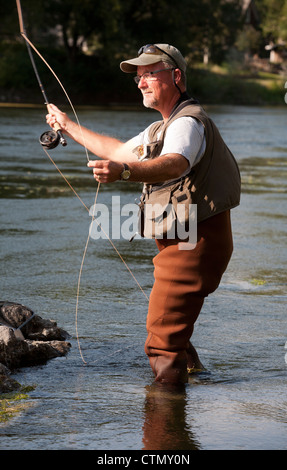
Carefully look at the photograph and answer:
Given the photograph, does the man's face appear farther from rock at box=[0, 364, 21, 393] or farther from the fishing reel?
rock at box=[0, 364, 21, 393]

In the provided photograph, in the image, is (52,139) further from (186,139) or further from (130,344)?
(130,344)

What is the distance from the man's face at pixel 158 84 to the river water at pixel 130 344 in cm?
162

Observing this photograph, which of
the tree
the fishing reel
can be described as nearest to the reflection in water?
the fishing reel

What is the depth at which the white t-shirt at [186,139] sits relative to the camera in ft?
15.3

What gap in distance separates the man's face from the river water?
63.6 inches

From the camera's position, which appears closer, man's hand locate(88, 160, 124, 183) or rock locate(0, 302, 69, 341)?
man's hand locate(88, 160, 124, 183)

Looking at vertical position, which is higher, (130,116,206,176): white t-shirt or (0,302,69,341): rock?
(130,116,206,176): white t-shirt

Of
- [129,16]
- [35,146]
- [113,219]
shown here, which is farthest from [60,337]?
[129,16]

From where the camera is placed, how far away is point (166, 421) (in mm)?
4566

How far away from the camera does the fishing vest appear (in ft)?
16.0

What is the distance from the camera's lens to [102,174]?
14.4ft

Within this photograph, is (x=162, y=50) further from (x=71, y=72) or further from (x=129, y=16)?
(x=129, y=16)

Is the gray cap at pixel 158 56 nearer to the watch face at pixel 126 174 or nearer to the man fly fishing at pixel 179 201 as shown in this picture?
the man fly fishing at pixel 179 201

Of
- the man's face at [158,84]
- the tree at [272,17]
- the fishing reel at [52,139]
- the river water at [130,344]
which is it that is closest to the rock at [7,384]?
the river water at [130,344]
